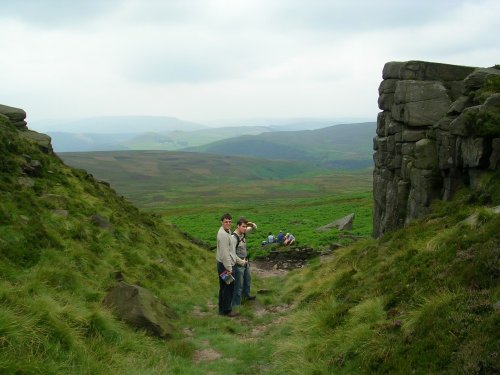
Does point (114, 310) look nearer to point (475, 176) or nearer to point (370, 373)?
point (370, 373)

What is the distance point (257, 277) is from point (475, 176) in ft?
48.5

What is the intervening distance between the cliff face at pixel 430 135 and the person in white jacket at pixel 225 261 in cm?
992

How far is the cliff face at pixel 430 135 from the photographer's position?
18.3 meters

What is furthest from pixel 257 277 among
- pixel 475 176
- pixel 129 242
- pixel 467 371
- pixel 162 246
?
pixel 467 371

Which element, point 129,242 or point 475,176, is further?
point 129,242

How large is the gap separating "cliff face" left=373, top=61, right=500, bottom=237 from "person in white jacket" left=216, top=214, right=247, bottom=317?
32.5 feet

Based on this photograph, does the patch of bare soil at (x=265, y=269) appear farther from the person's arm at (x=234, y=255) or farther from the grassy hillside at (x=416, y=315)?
the grassy hillside at (x=416, y=315)

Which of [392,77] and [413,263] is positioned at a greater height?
[392,77]

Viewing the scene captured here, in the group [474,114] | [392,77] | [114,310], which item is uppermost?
[392,77]

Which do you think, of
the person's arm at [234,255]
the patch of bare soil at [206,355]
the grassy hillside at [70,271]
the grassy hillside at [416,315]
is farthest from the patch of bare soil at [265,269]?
the patch of bare soil at [206,355]

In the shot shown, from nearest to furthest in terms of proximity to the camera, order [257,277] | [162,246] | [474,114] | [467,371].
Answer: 1. [467,371]
2. [474,114]
3. [162,246]
4. [257,277]

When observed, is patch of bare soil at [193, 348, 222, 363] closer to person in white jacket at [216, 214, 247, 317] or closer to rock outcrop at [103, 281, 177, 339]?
rock outcrop at [103, 281, 177, 339]

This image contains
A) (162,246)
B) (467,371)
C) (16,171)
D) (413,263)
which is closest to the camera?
(467,371)

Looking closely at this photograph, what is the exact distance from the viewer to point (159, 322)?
44.7ft
